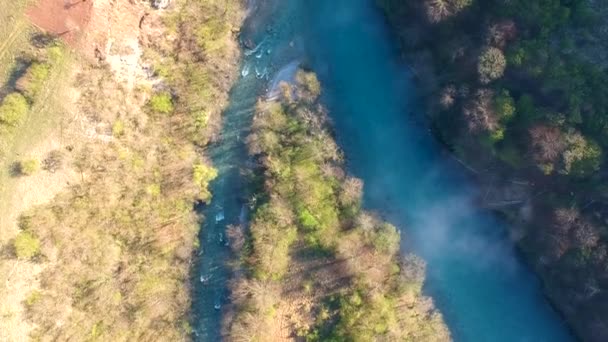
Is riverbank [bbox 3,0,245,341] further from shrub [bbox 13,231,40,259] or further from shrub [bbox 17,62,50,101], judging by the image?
shrub [bbox 17,62,50,101]

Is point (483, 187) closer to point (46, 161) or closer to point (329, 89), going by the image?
point (329, 89)

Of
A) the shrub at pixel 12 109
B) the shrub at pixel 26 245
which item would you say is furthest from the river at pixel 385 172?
the shrub at pixel 12 109

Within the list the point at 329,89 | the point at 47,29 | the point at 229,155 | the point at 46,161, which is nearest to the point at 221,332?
the point at 229,155

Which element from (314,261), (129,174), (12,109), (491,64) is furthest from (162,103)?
(491,64)

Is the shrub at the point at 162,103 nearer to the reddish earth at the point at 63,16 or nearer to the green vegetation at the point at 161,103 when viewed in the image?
the green vegetation at the point at 161,103

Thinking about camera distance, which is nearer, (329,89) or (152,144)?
(152,144)

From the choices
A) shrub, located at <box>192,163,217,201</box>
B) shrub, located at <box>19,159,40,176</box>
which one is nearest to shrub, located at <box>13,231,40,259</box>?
shrub, located at <box>19,159,40,176</box>
